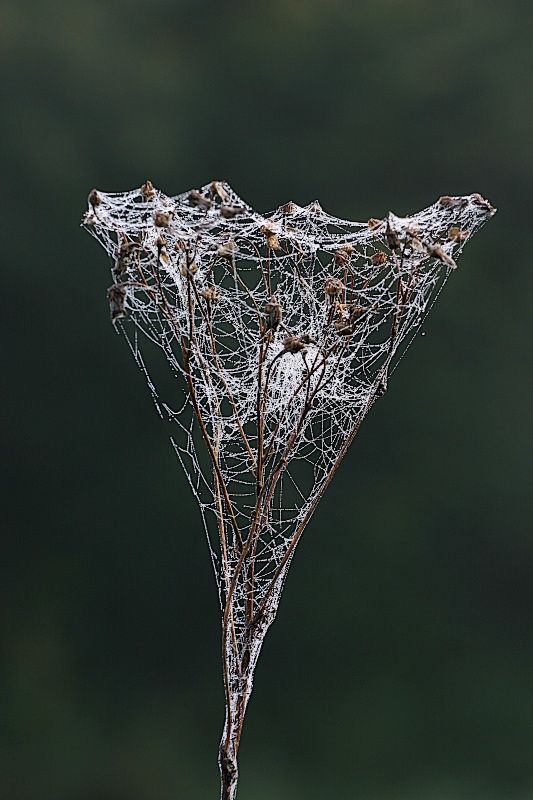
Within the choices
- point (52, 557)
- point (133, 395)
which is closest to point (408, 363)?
point (133, 395)

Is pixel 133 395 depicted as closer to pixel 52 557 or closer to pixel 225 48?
pixel 52 557

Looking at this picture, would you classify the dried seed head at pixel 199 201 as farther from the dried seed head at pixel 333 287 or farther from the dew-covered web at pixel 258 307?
the dried seed head at pixel 333 287

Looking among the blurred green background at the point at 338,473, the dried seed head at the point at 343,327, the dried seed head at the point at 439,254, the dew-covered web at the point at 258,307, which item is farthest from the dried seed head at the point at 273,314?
the blurred green background at the point at 338,473

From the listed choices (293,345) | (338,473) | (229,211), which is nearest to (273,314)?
(293,345)

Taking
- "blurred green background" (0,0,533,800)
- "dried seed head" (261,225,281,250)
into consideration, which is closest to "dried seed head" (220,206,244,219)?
"dried seed head" (261,225,281,250)

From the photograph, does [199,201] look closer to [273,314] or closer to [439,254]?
[273,314]

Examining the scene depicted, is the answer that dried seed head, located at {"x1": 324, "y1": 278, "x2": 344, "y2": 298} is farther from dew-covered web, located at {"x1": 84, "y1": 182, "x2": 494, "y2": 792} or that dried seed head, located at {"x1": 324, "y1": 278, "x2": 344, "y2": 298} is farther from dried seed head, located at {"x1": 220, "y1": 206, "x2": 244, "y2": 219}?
dried seed head, located at {"x1": 220, "y1": 206, "x2": 244, "y2": 219}
